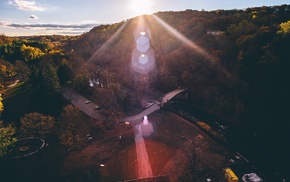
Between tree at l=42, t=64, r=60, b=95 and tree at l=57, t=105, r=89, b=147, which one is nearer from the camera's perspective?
tree at l=57, t=105, r=89, b=147

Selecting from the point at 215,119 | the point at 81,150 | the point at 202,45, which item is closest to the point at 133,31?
the point at 202,45

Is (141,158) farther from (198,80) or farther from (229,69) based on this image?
(229,69)

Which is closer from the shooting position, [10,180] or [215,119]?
[10,180]

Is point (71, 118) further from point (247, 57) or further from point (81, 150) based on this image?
point (247, 57)

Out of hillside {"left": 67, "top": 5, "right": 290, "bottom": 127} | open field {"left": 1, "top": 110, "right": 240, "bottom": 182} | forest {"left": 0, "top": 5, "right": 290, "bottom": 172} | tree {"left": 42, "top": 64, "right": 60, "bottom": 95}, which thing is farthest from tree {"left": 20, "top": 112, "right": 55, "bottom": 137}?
hillside {"left": 67, "top": 5, "right": 290, "bottom": 127}

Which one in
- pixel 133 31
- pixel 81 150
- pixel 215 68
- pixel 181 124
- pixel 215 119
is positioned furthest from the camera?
pixel 133 31

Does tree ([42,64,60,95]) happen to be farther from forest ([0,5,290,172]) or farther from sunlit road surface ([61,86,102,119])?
sunlit road surface ([61,86,102,119])
